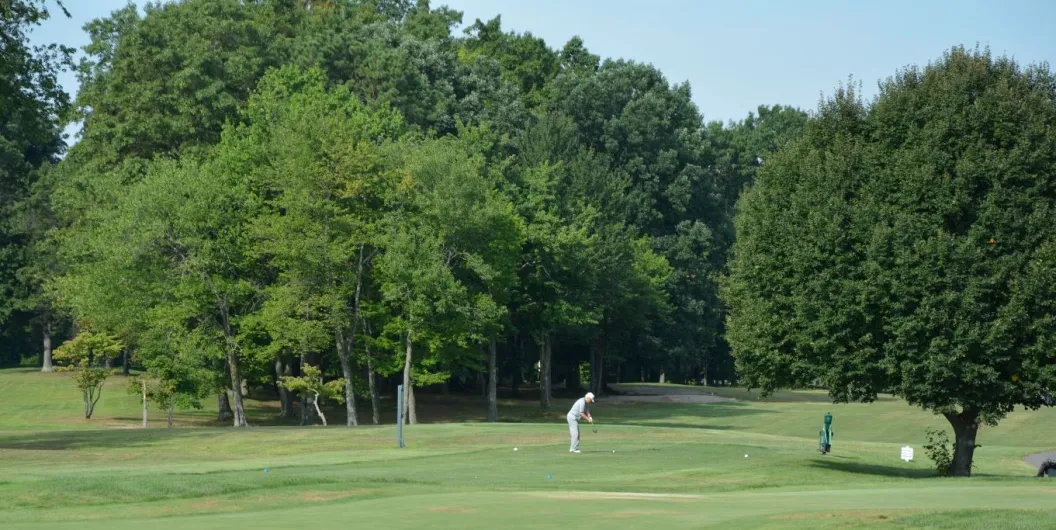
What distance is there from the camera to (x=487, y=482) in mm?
30719

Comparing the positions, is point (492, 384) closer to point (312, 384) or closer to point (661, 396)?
point (312, 384)

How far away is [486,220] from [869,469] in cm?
2843

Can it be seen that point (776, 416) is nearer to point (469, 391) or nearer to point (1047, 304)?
point (469, 391)

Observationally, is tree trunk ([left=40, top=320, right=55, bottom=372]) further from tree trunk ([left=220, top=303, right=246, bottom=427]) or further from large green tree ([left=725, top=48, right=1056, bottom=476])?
large green tree ([left=725, top=48, right=1056, bottom=476])

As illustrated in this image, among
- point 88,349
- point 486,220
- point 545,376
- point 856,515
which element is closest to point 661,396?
point 545,376

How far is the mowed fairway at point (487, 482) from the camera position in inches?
816

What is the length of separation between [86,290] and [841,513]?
52.1 metres

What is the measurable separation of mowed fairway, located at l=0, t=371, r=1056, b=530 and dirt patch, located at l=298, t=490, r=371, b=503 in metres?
0.04

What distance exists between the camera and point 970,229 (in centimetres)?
3541

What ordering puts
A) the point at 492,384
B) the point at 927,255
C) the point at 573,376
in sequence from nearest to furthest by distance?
the point at 927,255, the point at 492,384, the point at 573,376

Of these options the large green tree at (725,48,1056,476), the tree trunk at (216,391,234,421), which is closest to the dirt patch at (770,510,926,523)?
the large green tree at (725,48,1056,476)

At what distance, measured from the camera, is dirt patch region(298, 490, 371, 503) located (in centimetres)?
2552

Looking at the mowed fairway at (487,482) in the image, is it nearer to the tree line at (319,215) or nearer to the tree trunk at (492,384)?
the tree line at (319,215)

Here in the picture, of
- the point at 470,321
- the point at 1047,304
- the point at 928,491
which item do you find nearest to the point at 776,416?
the point at 470,321
